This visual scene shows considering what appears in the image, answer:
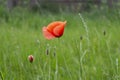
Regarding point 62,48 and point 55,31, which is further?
point 62,48

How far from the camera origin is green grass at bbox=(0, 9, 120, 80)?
153 cm

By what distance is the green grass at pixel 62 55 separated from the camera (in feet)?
5.01

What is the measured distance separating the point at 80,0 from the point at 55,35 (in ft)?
17.5

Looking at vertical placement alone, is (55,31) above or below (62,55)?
above

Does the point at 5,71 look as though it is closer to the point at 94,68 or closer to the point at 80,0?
the point at 94,68

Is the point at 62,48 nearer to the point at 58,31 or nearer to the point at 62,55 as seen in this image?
the point at 62,55

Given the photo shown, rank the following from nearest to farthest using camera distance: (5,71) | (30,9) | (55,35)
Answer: (55,35)
(5,71)
(30,9)

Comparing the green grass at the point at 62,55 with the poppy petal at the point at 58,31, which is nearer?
the poppy petal at the point at 58,31

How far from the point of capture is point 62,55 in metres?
2.33

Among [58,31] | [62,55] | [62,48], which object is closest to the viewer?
[58,31]

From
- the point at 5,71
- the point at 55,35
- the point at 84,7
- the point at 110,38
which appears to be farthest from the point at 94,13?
the point at 55,35

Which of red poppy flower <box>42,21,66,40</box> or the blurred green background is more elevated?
red poppy flower <box>42,21,66,40</box>

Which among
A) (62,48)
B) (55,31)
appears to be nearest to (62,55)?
(62,48)

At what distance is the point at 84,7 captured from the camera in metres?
6.53
